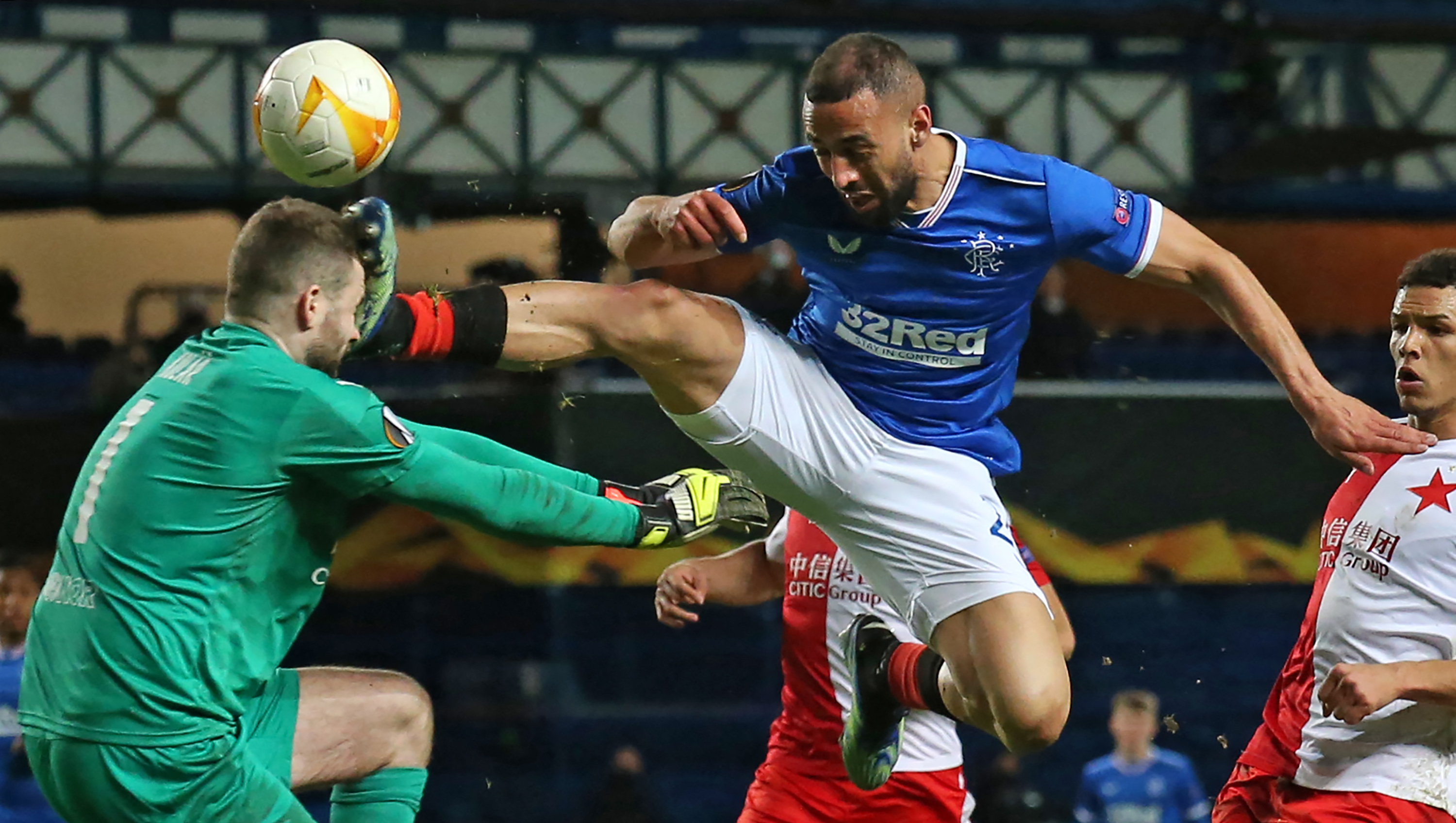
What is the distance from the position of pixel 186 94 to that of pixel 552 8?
7.48 ft

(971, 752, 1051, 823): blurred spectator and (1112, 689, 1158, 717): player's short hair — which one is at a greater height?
(1112, 689, 1158, 717): player's short hair

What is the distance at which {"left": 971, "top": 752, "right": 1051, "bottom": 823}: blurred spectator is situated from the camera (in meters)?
8.22

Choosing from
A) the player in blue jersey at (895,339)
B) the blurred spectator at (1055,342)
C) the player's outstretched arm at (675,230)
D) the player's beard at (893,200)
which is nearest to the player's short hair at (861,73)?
the player in blue jersey at (895,339)

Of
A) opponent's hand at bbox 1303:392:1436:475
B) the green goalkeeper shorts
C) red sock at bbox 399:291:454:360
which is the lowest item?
the green goalkeeper shorts

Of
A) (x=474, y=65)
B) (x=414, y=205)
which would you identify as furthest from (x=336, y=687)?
(x=474, y=65)

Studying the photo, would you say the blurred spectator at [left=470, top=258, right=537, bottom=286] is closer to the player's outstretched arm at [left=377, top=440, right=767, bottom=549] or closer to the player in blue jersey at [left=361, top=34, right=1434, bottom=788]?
the player in blue jersey at [left=361, top=34, right=1434, bottom=788]

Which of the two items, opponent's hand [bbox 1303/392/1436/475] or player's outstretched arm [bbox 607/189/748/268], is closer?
player's outstretched arm [bbox 607/189/748/268]

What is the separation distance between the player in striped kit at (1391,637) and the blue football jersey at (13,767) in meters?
4.53

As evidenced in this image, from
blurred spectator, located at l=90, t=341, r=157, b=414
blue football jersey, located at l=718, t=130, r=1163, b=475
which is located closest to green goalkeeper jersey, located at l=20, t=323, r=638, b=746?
blue football jersey, located at l=718, t=130, r=1163, b=475

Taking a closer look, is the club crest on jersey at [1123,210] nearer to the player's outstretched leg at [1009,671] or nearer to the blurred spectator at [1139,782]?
the player's outstretched leg at [1009,671]

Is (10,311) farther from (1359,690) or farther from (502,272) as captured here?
(1359,690)

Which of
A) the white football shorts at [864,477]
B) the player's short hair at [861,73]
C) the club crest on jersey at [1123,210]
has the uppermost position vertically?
the player's short hair at [861,73]

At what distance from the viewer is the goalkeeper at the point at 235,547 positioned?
3061 mm

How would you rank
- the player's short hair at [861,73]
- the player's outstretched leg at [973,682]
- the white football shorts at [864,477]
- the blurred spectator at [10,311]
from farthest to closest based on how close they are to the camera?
the blurred spectator at [10,311] → the white football shorts at [864,477] → the player's outstretched leg at [973,682] → the player's short hair at [861,73]
